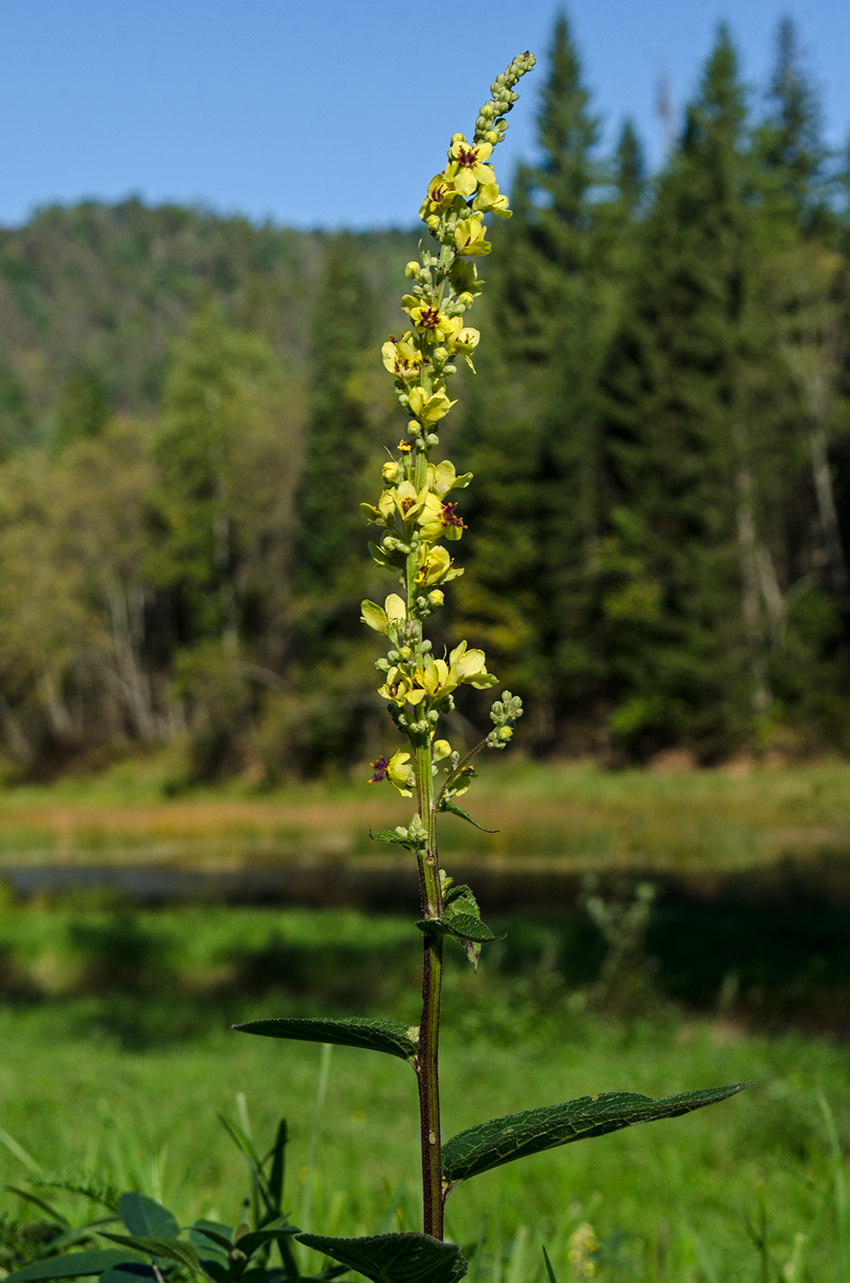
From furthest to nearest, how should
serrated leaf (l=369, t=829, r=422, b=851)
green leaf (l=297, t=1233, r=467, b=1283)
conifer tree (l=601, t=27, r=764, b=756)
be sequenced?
conifer tree (l=601, t=27, r=764, b=756), serrated leaf (l=369, t=829, r=422, b=851), green leaf (l=297, t=1233, r=467, b=1283)

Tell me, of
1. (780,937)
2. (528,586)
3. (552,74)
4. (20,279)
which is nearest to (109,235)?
(20,279)

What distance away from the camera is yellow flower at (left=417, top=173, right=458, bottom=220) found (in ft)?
3.30

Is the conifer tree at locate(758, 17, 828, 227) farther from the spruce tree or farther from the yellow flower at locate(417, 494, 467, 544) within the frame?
the yellow flower at locate(417, 494, 467, 544)

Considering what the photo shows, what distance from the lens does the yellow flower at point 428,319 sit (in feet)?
3.24

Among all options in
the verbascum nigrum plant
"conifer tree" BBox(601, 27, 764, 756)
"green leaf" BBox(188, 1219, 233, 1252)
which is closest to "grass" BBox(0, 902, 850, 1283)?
"green leaf" BBox(188, 1219, 233, 1252)

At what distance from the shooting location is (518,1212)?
11.2 feet

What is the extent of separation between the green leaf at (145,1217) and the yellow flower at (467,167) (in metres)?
1.04

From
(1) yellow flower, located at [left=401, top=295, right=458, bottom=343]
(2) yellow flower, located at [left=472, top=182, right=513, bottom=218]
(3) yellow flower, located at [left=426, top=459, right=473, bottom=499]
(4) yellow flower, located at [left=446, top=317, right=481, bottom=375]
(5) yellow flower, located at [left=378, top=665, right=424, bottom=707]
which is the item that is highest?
(2) yellow flower, located at [left=472, top=182, right=513, bottom=218]

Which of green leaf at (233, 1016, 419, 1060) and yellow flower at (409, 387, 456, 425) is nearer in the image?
green leaf at (233, 1016, 419, 1060)

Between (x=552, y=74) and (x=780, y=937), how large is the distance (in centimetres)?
3714

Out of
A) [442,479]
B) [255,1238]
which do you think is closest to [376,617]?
[442,479]

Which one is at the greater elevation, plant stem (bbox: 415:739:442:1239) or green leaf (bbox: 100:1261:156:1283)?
plant stem (bbox: 415:739:442:1239)

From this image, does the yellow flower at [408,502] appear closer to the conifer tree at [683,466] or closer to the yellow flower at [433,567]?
the yellow flower at [433,567]

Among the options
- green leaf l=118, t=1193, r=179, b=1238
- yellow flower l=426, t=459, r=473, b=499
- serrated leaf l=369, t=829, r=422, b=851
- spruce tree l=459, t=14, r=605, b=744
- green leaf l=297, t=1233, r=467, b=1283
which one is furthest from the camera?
spruce tree l=459, t=14, r=605, b=744
